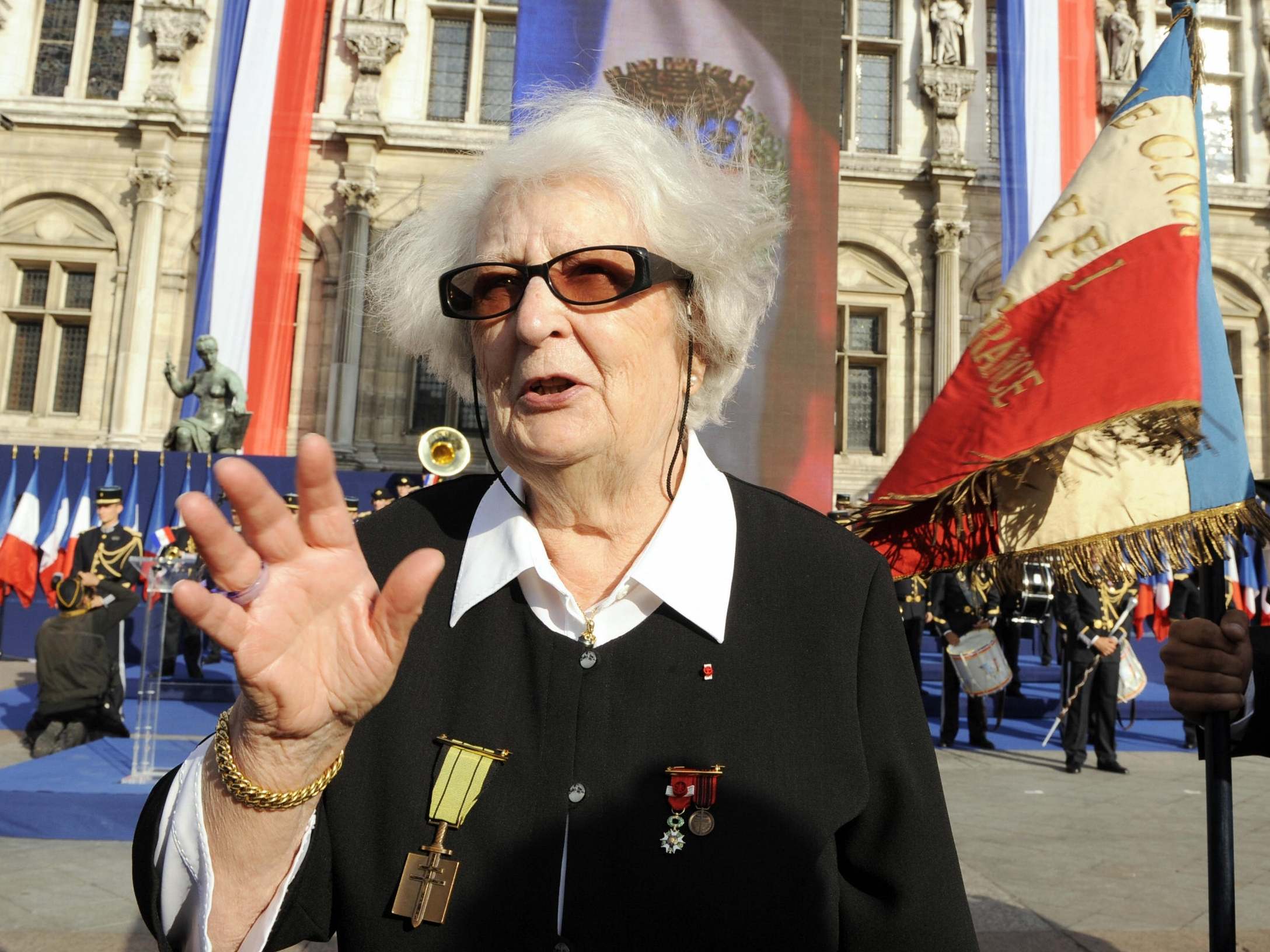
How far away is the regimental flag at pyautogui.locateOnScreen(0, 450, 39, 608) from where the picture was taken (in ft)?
38.7

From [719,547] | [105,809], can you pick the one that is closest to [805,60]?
[105,809]

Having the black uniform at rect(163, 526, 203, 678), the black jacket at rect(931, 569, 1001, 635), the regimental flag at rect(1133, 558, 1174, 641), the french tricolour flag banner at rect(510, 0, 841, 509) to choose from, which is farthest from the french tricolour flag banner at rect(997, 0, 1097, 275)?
the black uniform at rect(163, 526, 203, 678)

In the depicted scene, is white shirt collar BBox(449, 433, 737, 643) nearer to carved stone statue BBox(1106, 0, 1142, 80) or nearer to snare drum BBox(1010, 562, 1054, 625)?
snare drum BBox(1010, 562, 1054, 625)

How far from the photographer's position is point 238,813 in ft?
4.15

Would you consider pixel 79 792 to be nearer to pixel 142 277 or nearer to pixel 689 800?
pixel 689 800

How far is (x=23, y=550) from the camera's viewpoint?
12.0 metres

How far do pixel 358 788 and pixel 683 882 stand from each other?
1.62 feet

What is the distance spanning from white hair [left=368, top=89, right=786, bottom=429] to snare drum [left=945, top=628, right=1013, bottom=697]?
623cm

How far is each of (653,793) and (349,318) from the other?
16.2 meters

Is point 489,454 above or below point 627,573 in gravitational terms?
above

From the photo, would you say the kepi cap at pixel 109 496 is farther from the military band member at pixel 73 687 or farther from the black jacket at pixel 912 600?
the black jacket at pixel 912 600

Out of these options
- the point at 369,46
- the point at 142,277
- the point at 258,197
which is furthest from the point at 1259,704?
the point at 369,46

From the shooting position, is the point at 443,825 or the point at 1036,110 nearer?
the point at 443,825

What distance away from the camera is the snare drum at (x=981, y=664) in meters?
7.60
